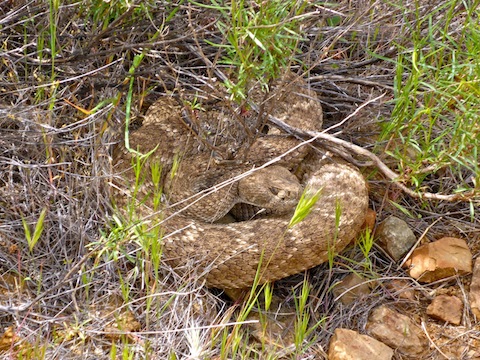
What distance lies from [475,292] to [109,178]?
79.4 inches

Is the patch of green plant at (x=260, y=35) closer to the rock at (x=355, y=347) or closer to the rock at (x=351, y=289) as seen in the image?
the rock at (x=351, y=289)

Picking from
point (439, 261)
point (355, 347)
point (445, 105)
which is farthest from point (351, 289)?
point (445, 105)

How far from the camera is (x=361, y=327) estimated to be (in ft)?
11.0

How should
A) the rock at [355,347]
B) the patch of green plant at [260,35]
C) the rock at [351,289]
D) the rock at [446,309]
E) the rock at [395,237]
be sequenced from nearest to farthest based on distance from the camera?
the patch of green plant at [260,35] < the rock at [355,347] < the rock at [446,309] < the rock at [351,289] < the rock at [395,237]

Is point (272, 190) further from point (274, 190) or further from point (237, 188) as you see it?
point (237, 188)

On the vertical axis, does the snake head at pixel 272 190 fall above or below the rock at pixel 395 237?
above

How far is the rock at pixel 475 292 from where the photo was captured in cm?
340

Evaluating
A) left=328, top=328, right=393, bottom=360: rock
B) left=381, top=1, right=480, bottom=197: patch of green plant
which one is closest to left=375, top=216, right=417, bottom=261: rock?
left=381, top=1, right=480, bottom=197: patch of green plant

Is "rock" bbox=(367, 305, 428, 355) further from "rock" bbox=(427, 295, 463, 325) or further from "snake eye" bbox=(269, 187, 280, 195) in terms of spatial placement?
"snake eye" bbox=(269, 187, 280, 195)

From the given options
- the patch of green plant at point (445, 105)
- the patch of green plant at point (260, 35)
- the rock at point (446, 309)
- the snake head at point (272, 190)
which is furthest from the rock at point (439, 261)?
the patch of green plant at point (260, 35)

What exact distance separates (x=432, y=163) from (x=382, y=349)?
93 cm

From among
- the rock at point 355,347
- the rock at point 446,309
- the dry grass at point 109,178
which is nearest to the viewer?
the dry grass at point 109,178

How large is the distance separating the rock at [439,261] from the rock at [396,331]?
0.97ft

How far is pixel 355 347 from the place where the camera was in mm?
3141
